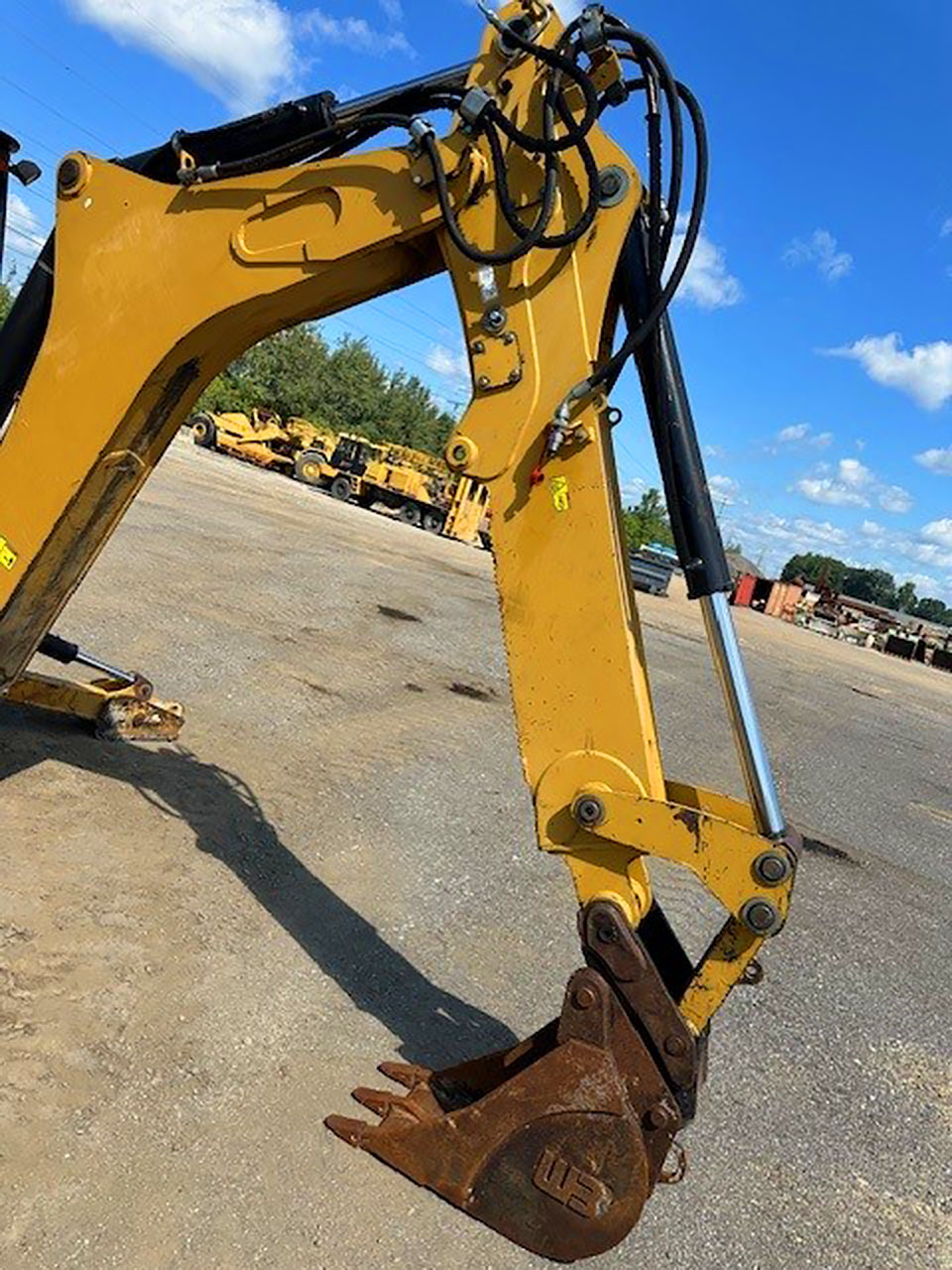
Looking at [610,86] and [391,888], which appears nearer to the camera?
[610,86]

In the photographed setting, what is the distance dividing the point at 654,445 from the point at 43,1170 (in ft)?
7.97

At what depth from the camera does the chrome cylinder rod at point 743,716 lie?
2688mm

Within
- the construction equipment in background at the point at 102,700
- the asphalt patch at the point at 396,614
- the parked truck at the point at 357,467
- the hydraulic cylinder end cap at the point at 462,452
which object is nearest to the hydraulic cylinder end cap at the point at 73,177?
the hydraulic cylinder end cap at the point at 462,452

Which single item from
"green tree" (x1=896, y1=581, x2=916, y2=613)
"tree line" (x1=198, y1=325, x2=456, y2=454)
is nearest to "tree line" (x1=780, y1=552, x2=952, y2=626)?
"green tree" (x1=896, y1=581, x2=916, y2=613)

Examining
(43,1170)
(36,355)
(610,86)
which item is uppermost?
(610,86)

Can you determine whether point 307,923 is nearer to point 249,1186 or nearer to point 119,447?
point 249,1186

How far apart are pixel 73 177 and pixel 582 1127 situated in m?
3.27

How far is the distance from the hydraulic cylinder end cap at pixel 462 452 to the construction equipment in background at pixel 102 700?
2.88 metres

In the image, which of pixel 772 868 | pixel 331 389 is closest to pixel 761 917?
pixel 772 868

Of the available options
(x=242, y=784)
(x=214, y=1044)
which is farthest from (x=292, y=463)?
(x=214, y=1044)

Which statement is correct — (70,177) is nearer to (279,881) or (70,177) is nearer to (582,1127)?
(279,881)

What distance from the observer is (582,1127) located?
2592 mm

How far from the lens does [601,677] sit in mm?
2723

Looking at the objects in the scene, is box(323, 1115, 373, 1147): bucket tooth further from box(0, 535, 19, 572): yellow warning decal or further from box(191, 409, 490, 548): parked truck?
box(191, 409, 490, 548): parked truck
